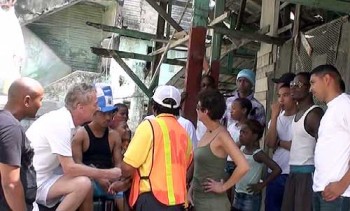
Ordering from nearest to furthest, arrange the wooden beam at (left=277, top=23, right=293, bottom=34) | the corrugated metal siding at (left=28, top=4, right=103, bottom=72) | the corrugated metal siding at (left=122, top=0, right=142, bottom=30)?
1. the wooden beam at (left=277, top=23, right=293, bottom=34)
2. the corrugated metal siding at (left=122, top=0, right=142, bottom=30)
3. the corrugated metal siding at (left=28, top=4, right=103, bottom=72)

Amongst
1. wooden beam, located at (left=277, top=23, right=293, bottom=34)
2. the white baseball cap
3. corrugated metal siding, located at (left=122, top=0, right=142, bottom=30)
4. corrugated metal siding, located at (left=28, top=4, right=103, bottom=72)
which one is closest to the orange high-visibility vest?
the white baseball cap

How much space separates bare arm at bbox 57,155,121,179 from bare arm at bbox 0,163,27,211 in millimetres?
599

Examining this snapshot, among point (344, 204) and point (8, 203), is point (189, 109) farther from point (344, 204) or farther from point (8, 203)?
point (8, 203)

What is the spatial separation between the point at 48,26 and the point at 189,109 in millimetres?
15682

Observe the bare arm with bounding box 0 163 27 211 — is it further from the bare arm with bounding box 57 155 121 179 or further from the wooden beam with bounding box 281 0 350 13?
the wooden beam with bounding box 281 0 350 13

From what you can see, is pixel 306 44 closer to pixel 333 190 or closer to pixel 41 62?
pixel 333 190

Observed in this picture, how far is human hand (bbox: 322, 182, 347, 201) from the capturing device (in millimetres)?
3176

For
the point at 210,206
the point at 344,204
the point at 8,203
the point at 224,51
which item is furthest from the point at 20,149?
the point at 224,51

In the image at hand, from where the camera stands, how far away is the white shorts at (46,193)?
12.0ft

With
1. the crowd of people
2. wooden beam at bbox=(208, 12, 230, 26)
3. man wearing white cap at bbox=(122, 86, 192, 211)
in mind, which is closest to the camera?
the crowd of people

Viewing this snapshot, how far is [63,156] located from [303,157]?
1818 mm

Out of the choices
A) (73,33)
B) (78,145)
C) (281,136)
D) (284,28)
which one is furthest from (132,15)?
(78,145)

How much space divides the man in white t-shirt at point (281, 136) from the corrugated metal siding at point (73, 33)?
1582cm

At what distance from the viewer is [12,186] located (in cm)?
286
